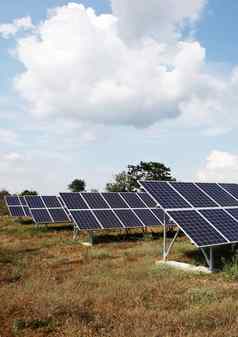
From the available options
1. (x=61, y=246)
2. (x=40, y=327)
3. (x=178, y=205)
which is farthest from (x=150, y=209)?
(x=40, y=327)

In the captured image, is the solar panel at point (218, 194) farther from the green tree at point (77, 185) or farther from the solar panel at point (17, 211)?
the green tree at point (77, 185)

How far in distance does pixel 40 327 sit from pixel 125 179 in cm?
5954

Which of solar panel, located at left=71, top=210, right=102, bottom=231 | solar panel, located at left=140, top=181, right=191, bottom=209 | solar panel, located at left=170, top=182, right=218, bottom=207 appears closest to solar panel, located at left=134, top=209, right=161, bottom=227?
solar panel, located at left=71, top=210, right=102, bottom=231

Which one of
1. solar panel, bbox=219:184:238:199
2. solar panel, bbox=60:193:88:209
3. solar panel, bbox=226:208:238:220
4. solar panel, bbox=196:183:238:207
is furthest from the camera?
solar panel, bbox=60:193:88:209

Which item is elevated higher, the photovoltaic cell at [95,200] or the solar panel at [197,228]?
the photovoltaic cell at [95,200]

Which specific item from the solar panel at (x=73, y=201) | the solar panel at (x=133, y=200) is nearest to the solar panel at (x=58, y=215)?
the solar panel at (x=133, y=200)

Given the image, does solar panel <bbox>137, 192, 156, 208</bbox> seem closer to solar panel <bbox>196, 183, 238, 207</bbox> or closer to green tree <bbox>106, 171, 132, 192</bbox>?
solar panel <bbox>196, 183, 238, 207</bbox>

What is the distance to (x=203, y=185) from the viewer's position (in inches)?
792

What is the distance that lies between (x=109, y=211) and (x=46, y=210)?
10532 mm

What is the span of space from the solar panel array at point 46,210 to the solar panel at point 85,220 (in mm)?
8014

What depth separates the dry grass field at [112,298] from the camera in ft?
27.3

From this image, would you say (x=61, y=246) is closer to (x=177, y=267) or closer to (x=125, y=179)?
(x=177, y=267)

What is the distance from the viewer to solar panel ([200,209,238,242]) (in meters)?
15.4

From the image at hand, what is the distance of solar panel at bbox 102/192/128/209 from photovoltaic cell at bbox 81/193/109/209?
43cm
